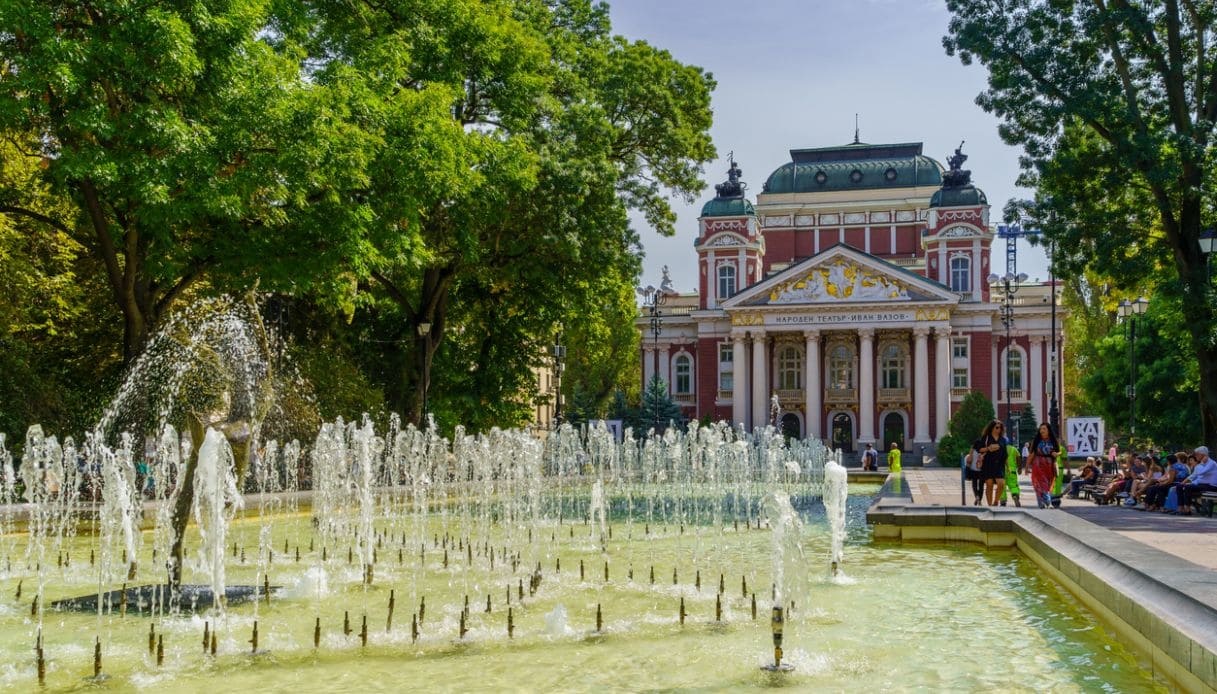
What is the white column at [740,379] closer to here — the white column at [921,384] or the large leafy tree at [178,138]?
the white column at [921,384]

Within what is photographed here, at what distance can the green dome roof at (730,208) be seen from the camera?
66.2 m

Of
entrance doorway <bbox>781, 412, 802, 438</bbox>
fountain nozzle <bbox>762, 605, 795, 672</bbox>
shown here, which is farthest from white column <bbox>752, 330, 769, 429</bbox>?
fountain nozzle <bbox>762, 605, 795, 672</bbox>

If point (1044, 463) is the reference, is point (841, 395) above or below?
above

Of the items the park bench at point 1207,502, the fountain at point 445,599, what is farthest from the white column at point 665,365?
the park bench at point 1207,502

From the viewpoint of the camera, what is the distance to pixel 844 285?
60.3 meters

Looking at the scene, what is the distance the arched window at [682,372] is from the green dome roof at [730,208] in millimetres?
8658

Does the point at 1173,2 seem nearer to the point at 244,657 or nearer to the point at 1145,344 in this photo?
the point at 244,657

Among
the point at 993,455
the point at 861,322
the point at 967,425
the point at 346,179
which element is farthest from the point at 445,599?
the point at 861,322

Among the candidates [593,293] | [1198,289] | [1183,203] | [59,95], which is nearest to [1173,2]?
[1183,203]

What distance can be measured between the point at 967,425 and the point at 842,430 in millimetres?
12919

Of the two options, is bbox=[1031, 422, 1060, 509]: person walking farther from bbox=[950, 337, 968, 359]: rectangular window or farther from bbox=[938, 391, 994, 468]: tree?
bbox=[950, 337, 968, 359]: rectangular window

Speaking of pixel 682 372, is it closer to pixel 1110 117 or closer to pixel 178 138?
pixel 1110 117

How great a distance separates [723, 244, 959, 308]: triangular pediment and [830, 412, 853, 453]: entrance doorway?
23.1ft

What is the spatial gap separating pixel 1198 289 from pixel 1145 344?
24.0m
